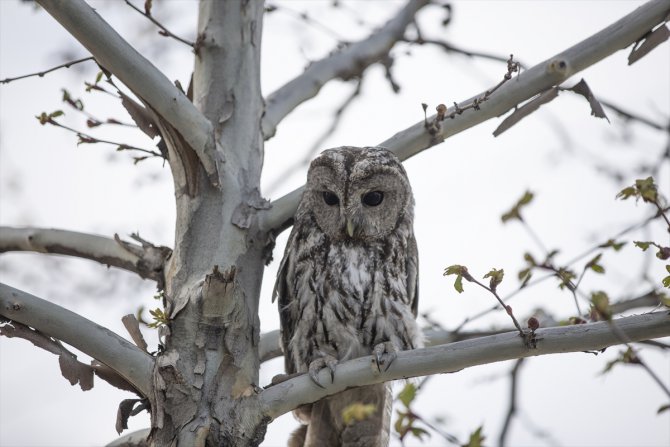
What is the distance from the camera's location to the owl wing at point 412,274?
133 inches

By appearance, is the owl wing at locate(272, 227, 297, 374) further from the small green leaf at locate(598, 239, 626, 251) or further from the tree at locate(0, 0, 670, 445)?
the small green leaf at locate(598, 239, 626, 251)

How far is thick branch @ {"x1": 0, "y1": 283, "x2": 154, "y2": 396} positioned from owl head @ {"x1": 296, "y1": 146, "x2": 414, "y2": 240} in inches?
48.3

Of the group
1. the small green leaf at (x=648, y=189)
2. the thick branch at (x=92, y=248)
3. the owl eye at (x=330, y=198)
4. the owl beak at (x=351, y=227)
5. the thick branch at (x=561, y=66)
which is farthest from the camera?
the owl eye at (x=330, y=198)

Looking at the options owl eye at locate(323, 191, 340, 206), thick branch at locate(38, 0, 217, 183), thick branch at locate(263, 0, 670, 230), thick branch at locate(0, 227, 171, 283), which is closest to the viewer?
thick branch at locate(38, 0, 217, 183)

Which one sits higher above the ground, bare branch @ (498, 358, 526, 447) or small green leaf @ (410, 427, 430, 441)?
bare branch @ (498, 358, 526, 447)

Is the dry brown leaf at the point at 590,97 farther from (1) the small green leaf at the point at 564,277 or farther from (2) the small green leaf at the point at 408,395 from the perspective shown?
(2) the small green leaf at the point at 408,395

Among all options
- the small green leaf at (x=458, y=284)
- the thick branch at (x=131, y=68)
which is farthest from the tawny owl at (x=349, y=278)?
the small green leaf at (x=458, y=284)

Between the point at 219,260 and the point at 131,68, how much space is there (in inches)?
28.8

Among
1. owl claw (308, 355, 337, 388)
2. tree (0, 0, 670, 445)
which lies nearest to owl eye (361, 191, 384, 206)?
tree (0, 0, 670, 445)

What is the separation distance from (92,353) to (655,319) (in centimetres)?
159

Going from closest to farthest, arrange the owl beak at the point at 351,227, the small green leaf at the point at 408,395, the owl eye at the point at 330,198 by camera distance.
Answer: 1. the small green leaf at the point at 408,395
2. the owl beak at the point at 351,227
3. the owl eye at the point at 330,198

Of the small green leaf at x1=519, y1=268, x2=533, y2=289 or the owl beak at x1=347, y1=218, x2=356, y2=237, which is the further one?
the owl beak at x1=347, y1=218, x2=356, y2=237

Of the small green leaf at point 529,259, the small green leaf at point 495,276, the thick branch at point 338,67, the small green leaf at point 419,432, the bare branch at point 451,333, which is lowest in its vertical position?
the small green leaf at point 419,432

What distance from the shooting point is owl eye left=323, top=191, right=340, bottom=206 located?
335cm
